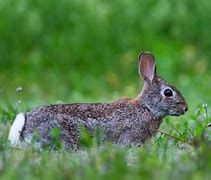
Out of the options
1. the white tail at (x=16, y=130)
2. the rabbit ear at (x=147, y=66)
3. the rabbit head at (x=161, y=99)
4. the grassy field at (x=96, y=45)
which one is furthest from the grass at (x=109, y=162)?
the grassy field at (x=96, y=45)

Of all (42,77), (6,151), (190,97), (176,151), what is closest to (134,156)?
(176,151)

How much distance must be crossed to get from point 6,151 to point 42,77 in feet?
28.7

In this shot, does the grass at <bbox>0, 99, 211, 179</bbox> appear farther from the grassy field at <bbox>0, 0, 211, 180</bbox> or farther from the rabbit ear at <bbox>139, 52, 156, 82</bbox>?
the grassy field at <bbox>0, 0, 211, 180</bbox>

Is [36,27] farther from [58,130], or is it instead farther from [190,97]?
[58,130]

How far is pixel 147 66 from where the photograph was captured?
7.58 metres

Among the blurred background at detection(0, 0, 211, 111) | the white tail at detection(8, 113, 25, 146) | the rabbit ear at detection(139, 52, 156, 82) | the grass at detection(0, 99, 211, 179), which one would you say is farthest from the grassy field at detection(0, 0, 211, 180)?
the grass at detection(0, 99, 211, 179)

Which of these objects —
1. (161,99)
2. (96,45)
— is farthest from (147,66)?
(96,45)

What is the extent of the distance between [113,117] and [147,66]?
75cm

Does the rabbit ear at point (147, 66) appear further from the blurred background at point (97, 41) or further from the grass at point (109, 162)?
the blurred background at point (97, 41)

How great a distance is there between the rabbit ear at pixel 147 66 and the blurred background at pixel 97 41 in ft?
21.7

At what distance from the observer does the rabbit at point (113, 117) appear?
6.70 meters

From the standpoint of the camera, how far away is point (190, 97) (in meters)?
11.5

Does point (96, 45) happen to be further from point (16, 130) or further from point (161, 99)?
point (16, 130)

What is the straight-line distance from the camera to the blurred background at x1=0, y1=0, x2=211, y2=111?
14.8 metres
